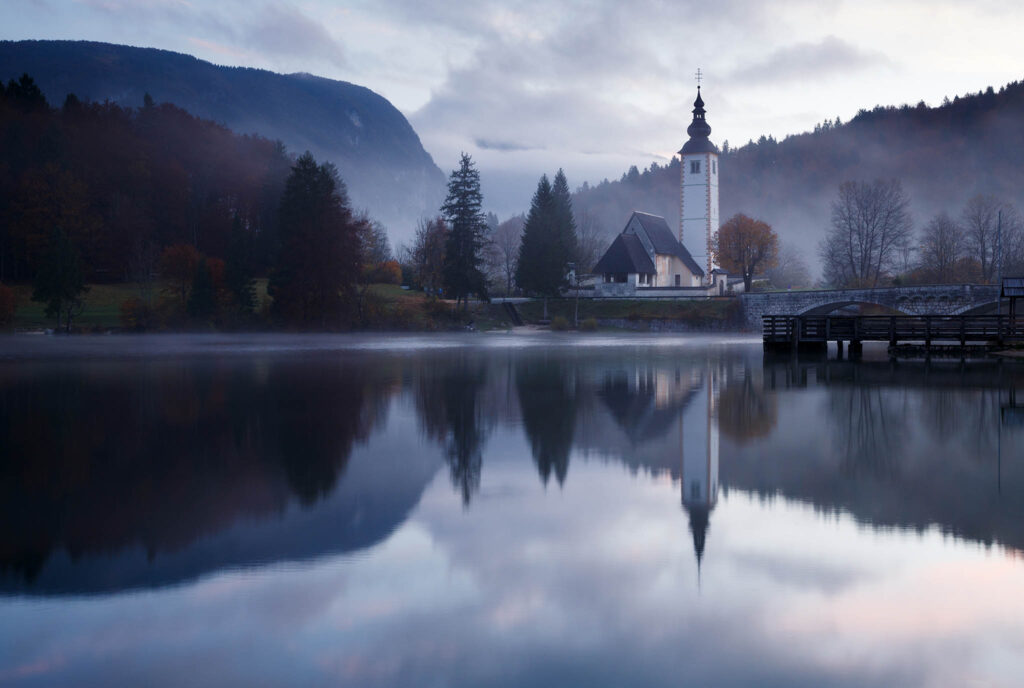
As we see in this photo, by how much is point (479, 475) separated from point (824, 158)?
169345 millimetres

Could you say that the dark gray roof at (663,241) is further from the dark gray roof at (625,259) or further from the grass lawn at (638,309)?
the grass lawn at (638,309)

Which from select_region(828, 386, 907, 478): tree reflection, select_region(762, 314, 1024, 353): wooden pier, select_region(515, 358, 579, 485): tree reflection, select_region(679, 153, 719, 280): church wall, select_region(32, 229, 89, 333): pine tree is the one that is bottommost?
select_region(828, 386, 907, 478): tree reflection

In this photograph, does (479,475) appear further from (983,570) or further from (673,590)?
(983,570)

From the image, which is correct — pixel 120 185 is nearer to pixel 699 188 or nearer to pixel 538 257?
pixel 538 257

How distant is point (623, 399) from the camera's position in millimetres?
21859

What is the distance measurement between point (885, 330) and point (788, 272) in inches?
3068

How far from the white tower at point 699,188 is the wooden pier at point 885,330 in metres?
48.2

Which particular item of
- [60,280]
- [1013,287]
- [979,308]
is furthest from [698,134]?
[60,280]

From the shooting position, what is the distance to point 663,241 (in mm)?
92312

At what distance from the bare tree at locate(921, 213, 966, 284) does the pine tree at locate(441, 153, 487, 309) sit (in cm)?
4050

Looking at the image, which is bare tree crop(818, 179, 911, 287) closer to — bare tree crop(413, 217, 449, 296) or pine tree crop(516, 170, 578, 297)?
pine tree crop(516, 170, 578, 297)

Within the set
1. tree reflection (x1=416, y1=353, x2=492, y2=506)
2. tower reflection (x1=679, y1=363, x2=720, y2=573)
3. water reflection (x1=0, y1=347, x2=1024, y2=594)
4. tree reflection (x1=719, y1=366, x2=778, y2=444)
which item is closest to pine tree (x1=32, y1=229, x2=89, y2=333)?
water reflection (x1=0, y1=347, x2=1024, y2=594)

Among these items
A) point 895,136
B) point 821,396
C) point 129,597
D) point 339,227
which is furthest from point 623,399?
point 895,136

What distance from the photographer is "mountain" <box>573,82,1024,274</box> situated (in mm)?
140500
